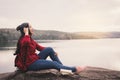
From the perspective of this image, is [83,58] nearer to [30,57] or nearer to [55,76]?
[55,76]

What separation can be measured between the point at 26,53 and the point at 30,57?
0.18 m

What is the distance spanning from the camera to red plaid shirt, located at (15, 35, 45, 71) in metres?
9.79

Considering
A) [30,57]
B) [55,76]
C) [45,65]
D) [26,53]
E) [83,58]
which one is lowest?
[83,58]

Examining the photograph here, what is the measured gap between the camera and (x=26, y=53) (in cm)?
987

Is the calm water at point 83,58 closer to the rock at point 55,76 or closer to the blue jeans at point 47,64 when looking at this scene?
the rock at point 55,76

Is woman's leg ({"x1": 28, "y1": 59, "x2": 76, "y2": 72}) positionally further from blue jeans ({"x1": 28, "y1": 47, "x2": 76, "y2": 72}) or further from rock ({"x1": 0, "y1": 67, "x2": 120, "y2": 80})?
rock ({"x1": 0, "y1": 67, "x2": 120, "y2": 80})

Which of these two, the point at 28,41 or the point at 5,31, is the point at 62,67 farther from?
the point at 5,31

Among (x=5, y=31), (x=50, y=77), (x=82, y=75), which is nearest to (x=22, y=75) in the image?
(x=50, y=77)

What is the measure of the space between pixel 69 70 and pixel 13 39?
13882 centimetres

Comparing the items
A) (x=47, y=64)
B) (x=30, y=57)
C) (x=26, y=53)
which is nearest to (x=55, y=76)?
(x=47, y=64)

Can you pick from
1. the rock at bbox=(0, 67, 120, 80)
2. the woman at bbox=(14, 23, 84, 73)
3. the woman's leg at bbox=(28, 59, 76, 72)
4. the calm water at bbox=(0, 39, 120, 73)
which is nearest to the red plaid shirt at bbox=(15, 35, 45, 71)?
the woman at bbox=(14, 23, 84, 73)

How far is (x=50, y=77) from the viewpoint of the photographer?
32.7ft

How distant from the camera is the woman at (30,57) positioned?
9.84m

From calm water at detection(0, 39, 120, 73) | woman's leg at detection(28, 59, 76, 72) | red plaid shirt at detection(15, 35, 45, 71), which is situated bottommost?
calm water at detection(0, 39, 120, 73)
